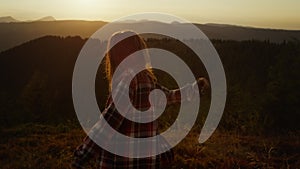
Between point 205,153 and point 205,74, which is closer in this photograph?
point 205,153

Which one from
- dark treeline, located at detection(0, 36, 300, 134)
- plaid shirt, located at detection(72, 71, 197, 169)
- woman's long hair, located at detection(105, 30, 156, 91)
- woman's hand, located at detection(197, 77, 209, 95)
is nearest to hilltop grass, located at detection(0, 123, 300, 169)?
dark treeline, located at detection(0, 36, 300, 134)

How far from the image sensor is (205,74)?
70000 mm

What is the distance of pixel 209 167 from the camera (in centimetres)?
574

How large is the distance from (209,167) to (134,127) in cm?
303

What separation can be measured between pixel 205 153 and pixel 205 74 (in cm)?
6419

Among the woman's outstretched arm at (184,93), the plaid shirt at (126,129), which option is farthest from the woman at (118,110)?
the woman's outstretched arm at (184,93)

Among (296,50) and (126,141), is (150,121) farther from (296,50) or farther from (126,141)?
(296,50)

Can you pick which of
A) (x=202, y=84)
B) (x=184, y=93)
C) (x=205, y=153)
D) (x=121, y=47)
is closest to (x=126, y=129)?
(x=121, y=47)

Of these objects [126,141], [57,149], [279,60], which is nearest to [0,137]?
[57,149]

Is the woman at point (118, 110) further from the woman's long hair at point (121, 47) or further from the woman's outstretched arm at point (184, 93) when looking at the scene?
the woman's outstretched arm at point (184, 93)

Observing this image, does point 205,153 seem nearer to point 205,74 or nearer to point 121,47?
point 121,47

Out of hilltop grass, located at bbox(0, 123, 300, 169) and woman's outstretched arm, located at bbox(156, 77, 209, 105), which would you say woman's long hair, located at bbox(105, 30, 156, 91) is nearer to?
woman's outstretched arm, located at bbox(156, 77, 209, 105)

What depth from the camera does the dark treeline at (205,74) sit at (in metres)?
14.9

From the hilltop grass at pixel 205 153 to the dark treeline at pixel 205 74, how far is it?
118 centimetres
